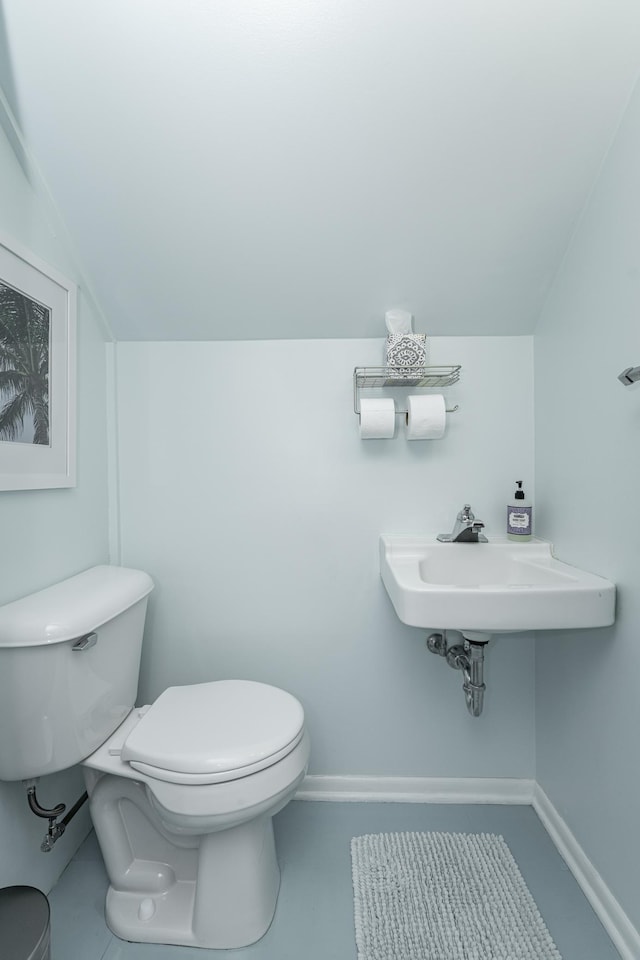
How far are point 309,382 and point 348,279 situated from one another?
0.34m

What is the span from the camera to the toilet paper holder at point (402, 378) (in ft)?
4.51

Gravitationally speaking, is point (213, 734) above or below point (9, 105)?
below

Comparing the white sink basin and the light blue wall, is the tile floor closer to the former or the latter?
the light blue wall

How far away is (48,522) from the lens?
4.02 ft

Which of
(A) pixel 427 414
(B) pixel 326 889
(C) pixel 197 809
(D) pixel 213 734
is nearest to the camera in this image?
(C) pixel 197 809

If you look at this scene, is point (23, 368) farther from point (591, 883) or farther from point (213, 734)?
point (591, 883)

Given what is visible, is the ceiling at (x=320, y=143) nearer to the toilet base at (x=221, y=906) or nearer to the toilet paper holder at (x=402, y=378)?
the toilet paper holder at (x=402, y=378)

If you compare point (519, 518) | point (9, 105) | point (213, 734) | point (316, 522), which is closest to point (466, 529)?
point (519, 518)

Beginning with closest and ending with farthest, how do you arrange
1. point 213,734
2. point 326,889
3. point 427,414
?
point 213,734 → point 326,889 → point 427,414

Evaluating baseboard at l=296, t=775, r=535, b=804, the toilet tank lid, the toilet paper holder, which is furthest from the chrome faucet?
the toilet tank lid

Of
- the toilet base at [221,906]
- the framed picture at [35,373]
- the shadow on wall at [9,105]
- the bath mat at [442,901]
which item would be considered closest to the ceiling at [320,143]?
the shadow on wall at [9,105]

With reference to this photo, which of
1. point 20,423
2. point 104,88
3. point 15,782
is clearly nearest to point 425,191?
point 104,88

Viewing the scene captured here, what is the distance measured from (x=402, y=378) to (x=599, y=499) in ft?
2.05

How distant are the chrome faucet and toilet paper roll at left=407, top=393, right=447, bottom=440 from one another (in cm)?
26
